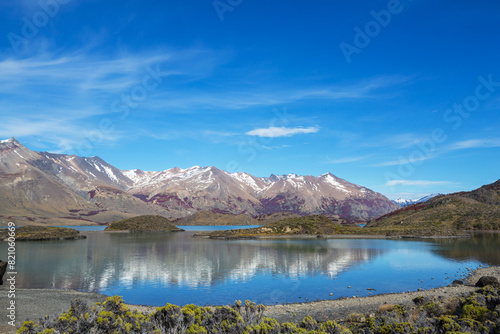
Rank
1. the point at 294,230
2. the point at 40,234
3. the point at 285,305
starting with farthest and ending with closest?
the point at 294,230 < the point at 40,234 < the point at 285,305

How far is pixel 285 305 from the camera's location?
36.9 m

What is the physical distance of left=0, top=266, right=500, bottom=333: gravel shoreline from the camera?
31.6 meters

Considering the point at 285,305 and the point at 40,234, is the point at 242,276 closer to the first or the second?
the point at 285,305

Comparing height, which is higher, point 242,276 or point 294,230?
point 294,230

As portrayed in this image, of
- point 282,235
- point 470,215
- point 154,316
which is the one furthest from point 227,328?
point 470,215

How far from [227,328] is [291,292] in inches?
1181

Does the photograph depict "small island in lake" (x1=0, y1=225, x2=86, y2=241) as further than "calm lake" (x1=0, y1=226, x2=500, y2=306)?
Yes

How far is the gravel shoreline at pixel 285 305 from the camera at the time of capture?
31.6 metres

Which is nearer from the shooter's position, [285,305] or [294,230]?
[285,305]

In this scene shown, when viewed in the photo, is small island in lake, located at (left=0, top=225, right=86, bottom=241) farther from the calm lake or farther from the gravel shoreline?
the gravel shoreline

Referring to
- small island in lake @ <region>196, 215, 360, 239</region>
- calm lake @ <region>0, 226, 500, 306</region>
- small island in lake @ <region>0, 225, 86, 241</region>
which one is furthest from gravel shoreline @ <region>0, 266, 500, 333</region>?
small island in lake @ <region>196, 215, 360, 239</region>

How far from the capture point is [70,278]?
57.6m

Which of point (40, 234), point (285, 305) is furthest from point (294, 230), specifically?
point (285, 305)

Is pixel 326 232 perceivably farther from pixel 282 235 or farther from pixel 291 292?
pixel 291 292
